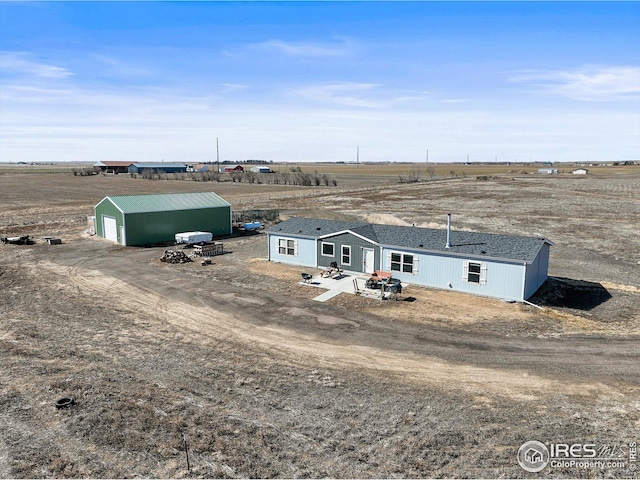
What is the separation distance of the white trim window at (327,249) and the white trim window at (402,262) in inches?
171

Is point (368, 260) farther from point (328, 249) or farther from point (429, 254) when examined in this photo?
point (429, 254)

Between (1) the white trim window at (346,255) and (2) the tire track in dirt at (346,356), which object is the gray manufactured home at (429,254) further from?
(2) the tire track in dirt at (346,356)

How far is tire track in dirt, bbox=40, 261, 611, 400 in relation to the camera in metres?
16.2

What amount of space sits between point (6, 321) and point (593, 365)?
1029 inches

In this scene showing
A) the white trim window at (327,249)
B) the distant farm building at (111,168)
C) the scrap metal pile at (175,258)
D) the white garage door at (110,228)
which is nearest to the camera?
the white trim window at (327,249)

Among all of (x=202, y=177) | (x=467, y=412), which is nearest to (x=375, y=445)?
(x=467, y=412)

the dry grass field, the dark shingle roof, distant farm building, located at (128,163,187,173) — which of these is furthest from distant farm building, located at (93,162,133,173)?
the dark shingle roof

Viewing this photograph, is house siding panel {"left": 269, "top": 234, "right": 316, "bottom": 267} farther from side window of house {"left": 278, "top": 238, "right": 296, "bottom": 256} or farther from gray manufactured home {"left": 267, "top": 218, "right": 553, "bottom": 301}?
side window of house {"left": 278, "top": 238, "right": 296, "bottom": 256}

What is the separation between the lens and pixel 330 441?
13125 millimetres

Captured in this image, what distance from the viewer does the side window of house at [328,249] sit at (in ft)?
108

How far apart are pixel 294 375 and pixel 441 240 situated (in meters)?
15.8

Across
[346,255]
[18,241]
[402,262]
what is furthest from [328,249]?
[18,241]

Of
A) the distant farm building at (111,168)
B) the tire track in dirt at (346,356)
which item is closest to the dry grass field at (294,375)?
the tire track in dirt at (346,356)

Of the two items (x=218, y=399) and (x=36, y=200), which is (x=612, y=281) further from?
(x=36, y=200)
